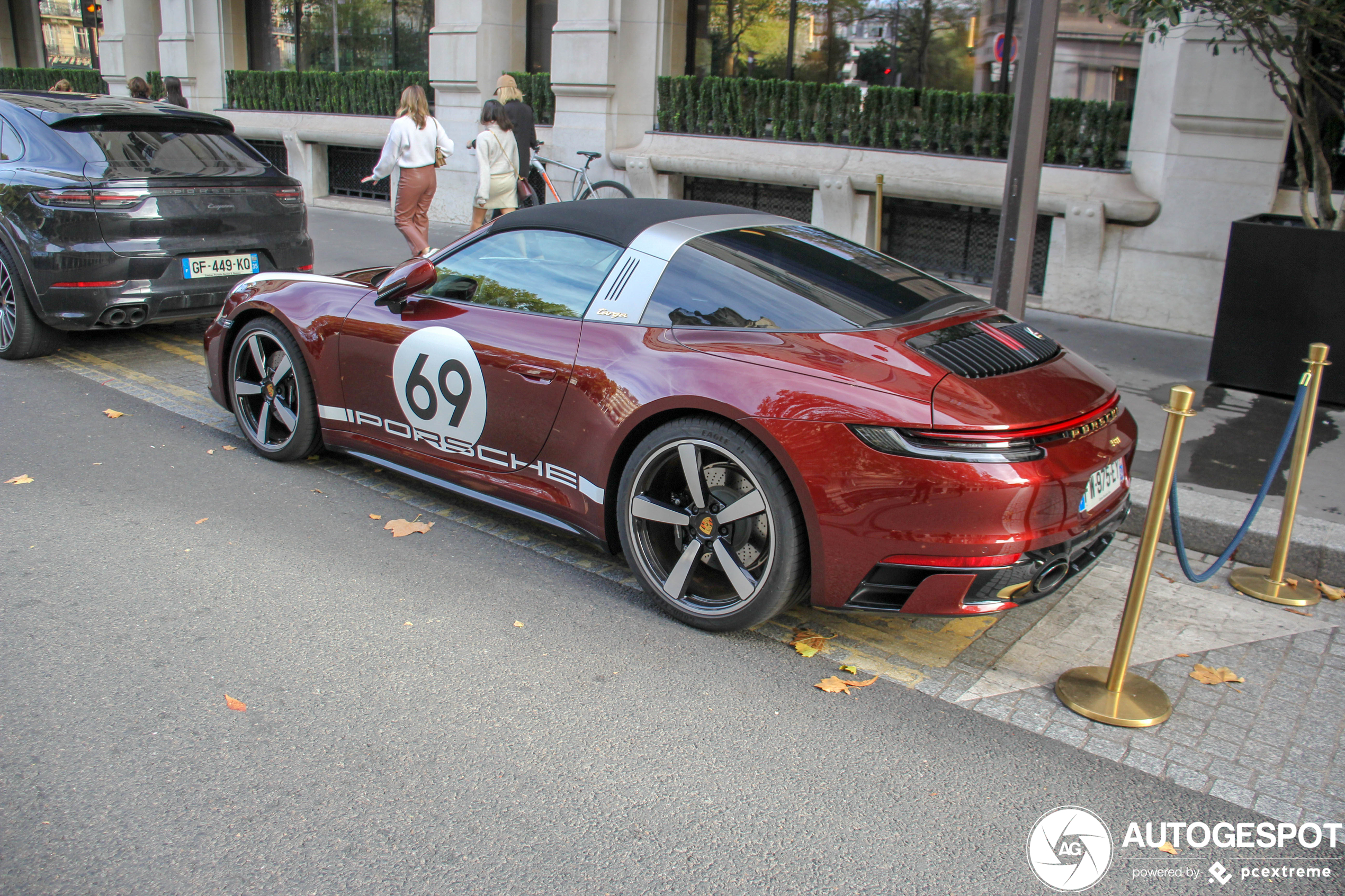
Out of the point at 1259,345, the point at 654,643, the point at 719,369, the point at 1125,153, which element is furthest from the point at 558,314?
the point at 1125,153

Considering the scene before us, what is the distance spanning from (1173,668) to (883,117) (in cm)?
867

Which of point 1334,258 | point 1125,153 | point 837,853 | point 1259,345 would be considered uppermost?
point 1125,153

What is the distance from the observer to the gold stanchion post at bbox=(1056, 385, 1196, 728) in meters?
3.17

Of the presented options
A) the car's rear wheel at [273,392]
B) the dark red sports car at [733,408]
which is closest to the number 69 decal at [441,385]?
the dark red sports car at [733,408]

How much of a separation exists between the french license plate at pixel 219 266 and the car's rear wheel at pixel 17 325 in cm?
111

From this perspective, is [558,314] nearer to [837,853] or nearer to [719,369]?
[719,369]

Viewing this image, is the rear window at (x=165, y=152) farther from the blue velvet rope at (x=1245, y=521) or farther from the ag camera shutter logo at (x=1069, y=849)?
the ag camera shutter logo at (x=1069, y=849)

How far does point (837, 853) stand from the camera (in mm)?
2645

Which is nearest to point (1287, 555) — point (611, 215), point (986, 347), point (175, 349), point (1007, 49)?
point (986, 347)

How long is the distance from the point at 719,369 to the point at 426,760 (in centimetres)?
158

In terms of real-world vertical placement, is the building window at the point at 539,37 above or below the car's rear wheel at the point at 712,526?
above

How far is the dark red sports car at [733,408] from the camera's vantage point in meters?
3.28

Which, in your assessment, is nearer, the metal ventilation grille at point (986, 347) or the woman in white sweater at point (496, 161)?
the metal ventilation grille at point (986, 347)

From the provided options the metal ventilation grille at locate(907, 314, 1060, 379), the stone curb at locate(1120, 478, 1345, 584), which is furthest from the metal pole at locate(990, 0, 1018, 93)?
the metal ventilation grille at locate(907, 314, 1060, 379)
